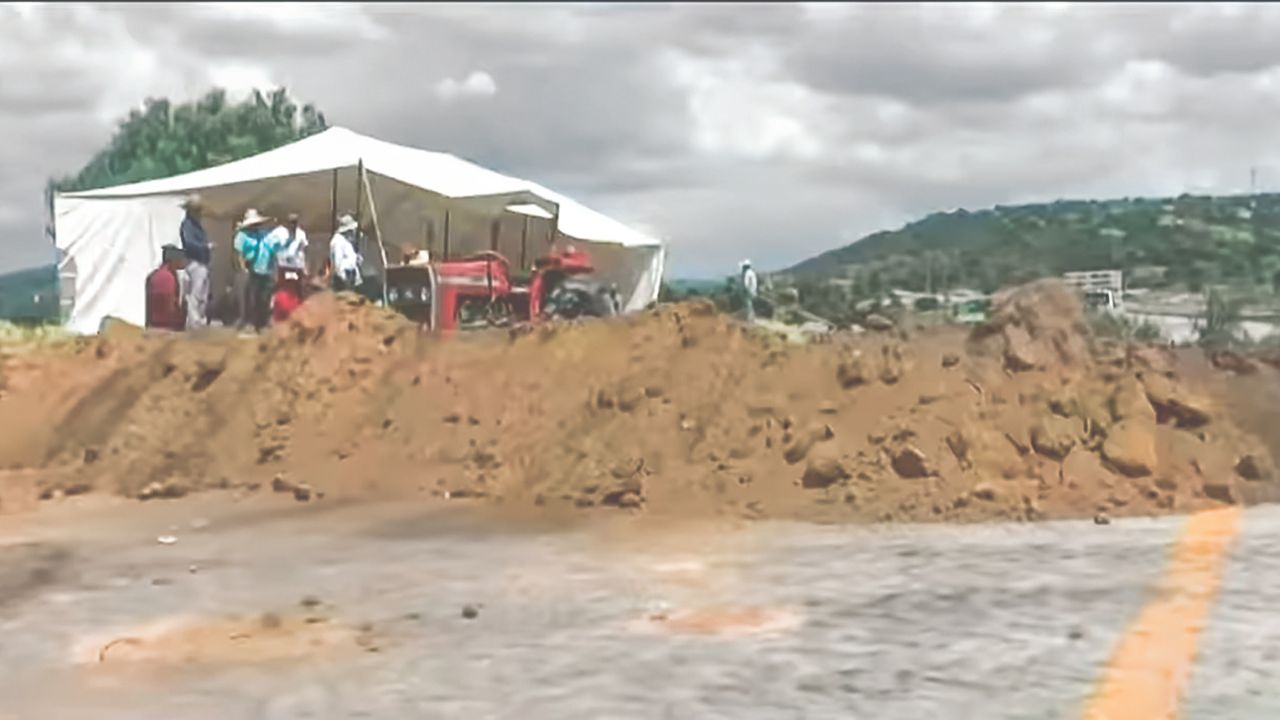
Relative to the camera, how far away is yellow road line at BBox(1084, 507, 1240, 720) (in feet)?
20.4

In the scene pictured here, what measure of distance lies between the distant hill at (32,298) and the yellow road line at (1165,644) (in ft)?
68.1

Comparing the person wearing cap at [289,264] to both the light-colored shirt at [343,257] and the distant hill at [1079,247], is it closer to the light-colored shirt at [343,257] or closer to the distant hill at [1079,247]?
the light-colored shirt at [343,257]

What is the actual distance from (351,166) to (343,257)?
9.02 ft

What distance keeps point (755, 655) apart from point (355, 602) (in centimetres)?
244

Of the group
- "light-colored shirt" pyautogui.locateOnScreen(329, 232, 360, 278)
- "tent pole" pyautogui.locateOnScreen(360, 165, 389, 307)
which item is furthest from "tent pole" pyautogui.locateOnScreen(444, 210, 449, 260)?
"light-colored shirt" pyautogui.locateOnScreen(329, 232, 360, 278)

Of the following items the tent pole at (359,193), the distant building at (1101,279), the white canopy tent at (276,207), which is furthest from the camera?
the white canopy tent at (276,207)

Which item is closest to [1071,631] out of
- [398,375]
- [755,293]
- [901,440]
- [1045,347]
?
[901,440]

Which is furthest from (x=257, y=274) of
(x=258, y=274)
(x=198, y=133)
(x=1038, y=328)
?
(x=198, y=133)

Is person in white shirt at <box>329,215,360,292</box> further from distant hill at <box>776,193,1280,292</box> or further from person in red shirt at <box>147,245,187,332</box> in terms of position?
distant hill at <box>776,193,1280,292</box>

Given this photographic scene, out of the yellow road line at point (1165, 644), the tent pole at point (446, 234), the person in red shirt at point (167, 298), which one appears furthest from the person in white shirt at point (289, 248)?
the yellow road line at point (1165, 644)

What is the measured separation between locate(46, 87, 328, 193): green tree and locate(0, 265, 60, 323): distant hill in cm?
1814

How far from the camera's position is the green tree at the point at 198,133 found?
5300 centimetres

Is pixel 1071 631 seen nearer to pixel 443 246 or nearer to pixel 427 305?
pixel 427 305

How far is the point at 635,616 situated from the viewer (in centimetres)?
821
